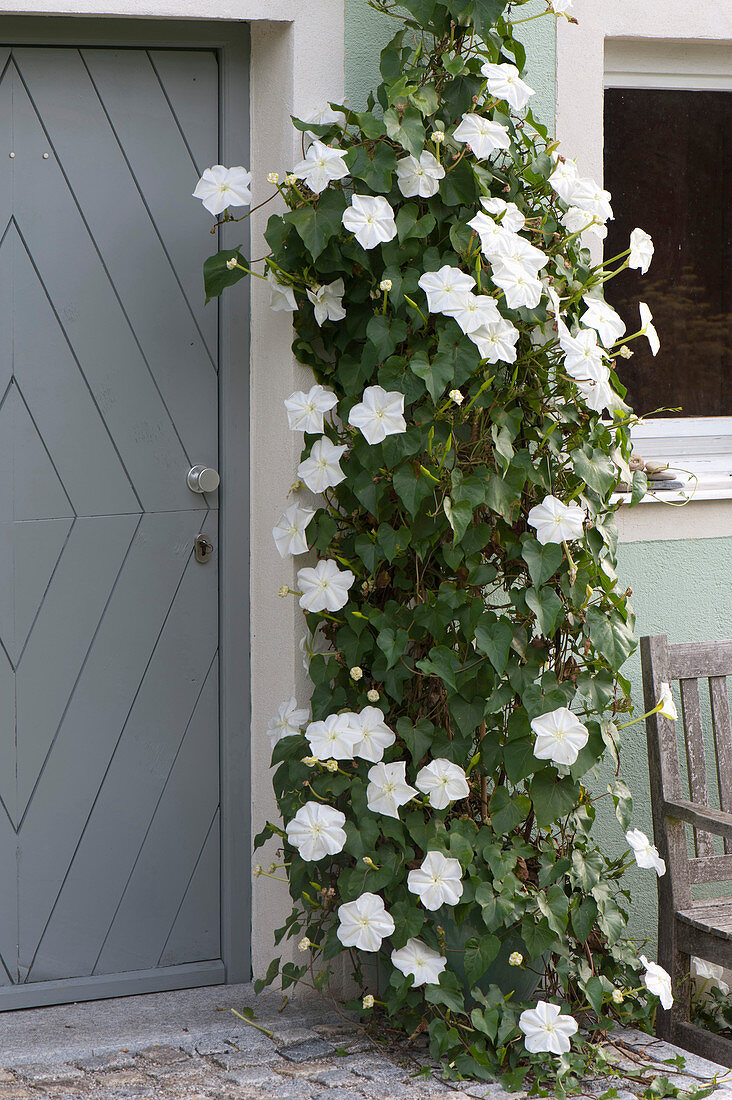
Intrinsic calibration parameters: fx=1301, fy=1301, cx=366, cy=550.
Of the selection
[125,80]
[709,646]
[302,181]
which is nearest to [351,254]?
[302,181]

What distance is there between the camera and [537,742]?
2.64m

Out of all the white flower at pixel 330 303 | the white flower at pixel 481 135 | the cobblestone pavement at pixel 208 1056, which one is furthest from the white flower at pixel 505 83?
the cobblestone pavement at pixel 208 1056

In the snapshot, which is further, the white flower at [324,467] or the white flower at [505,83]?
the white flower at [324,467]

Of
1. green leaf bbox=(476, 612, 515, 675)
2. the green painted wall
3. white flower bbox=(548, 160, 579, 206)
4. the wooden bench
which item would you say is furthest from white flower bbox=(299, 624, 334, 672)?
the green painted wall

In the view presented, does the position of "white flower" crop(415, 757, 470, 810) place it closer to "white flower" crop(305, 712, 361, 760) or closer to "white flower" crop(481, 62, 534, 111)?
"white flower" crop(305, 712, 361, 760)

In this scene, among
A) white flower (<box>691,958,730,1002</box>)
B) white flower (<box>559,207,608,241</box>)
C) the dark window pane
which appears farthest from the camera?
the dark window pane

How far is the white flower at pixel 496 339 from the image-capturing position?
2.60 metres

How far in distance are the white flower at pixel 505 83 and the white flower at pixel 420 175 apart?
181 mm

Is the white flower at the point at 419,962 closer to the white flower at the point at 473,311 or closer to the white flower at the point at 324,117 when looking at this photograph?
the white flower at the point at 473,311

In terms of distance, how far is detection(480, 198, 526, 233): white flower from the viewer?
2.64 meters

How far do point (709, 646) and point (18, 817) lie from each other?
5.66ft

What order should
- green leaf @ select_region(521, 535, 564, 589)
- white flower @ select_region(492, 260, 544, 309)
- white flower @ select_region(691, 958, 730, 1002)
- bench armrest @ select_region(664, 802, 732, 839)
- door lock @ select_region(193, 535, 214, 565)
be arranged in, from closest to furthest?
white flower @ select_region(492, 260, 544, 309)
green leaf @ select_region(521, 535, 564, 589)
bench armrest @ select_region(664, 802, 732, 839)
door lock @ select_region(193, 535, 214, 565)
white flower @ select_region(691, 958, 730, 1002)

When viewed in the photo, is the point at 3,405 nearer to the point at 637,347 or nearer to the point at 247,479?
the point at 247,479

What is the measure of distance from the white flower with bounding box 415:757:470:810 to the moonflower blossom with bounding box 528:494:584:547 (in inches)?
20.0
